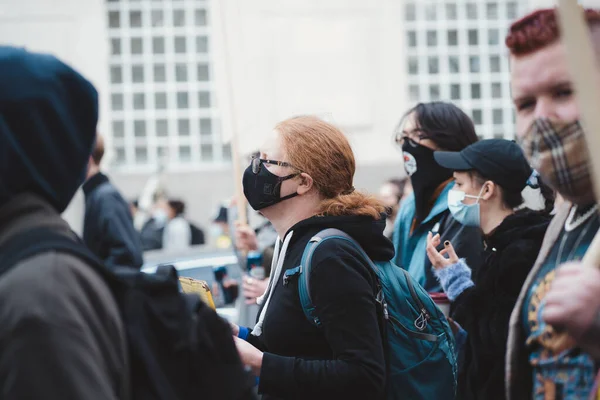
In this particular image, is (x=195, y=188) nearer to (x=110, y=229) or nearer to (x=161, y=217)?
(x=161, y=217)

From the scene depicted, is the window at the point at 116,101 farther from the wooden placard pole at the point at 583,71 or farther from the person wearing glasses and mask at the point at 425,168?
the wooden placard pole at the point at 583,71

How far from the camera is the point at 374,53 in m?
22.5

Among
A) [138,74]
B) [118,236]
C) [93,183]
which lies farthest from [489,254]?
[138,74]

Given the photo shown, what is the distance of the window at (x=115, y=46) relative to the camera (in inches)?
933

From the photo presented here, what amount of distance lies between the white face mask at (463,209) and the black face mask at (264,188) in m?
1.03

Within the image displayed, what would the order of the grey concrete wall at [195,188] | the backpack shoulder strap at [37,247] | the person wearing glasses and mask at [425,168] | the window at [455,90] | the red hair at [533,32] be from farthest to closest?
the window at [455,90] → the grey concrete wall at [195,188] → the person wearing glasses and mask at [425,168] → the red hair at [533,32] → the backpack shoulder strap at [37,247]

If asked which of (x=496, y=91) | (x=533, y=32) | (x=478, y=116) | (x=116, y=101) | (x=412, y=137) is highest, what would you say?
(x=116, y=101)

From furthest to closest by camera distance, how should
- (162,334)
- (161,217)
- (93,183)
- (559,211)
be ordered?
(161,217), (93,183), (559,211), (162,334)

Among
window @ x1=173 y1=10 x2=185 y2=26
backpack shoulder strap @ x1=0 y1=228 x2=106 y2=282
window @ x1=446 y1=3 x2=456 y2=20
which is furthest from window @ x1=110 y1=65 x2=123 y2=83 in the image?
backpack shoulder strap @ x1=0 y1=228 x2=106 y2=282

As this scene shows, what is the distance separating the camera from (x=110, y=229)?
563 cm

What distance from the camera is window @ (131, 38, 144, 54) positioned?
2373cm

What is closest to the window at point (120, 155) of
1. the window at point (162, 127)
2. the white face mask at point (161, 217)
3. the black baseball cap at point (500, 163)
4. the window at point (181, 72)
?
the window at point (162, 127)

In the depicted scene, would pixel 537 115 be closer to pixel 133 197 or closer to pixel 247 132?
pixel 247 132

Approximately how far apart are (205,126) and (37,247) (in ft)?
72.8
